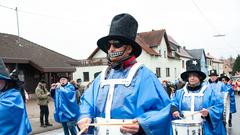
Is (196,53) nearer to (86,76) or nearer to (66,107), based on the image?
(86,76)

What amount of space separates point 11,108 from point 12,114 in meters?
0.08

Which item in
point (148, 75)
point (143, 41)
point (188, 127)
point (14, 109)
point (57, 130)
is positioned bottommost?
point (57, 130)

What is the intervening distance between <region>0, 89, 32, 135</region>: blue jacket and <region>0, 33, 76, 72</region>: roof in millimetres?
22226

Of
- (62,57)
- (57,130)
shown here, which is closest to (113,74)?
(57,130)

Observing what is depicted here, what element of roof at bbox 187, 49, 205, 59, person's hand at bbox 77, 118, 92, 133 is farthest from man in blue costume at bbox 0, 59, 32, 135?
roof at bbox 187, 49, 205, 59

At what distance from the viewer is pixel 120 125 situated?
302 cm

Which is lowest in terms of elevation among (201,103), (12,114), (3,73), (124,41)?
(201,103)

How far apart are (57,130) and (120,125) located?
A: 10319 millimetres

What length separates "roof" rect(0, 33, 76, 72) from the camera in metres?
28.6

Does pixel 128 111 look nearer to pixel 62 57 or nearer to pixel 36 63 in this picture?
pixel 36 63

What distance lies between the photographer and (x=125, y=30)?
133 inches

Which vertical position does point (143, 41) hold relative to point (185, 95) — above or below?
above

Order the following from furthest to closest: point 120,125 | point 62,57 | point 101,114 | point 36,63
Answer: point 62,57 → point 36,63 → point 101,114 → point 120,125

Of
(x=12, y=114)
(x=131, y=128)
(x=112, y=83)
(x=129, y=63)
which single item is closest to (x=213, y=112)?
(x=129, y=63)
